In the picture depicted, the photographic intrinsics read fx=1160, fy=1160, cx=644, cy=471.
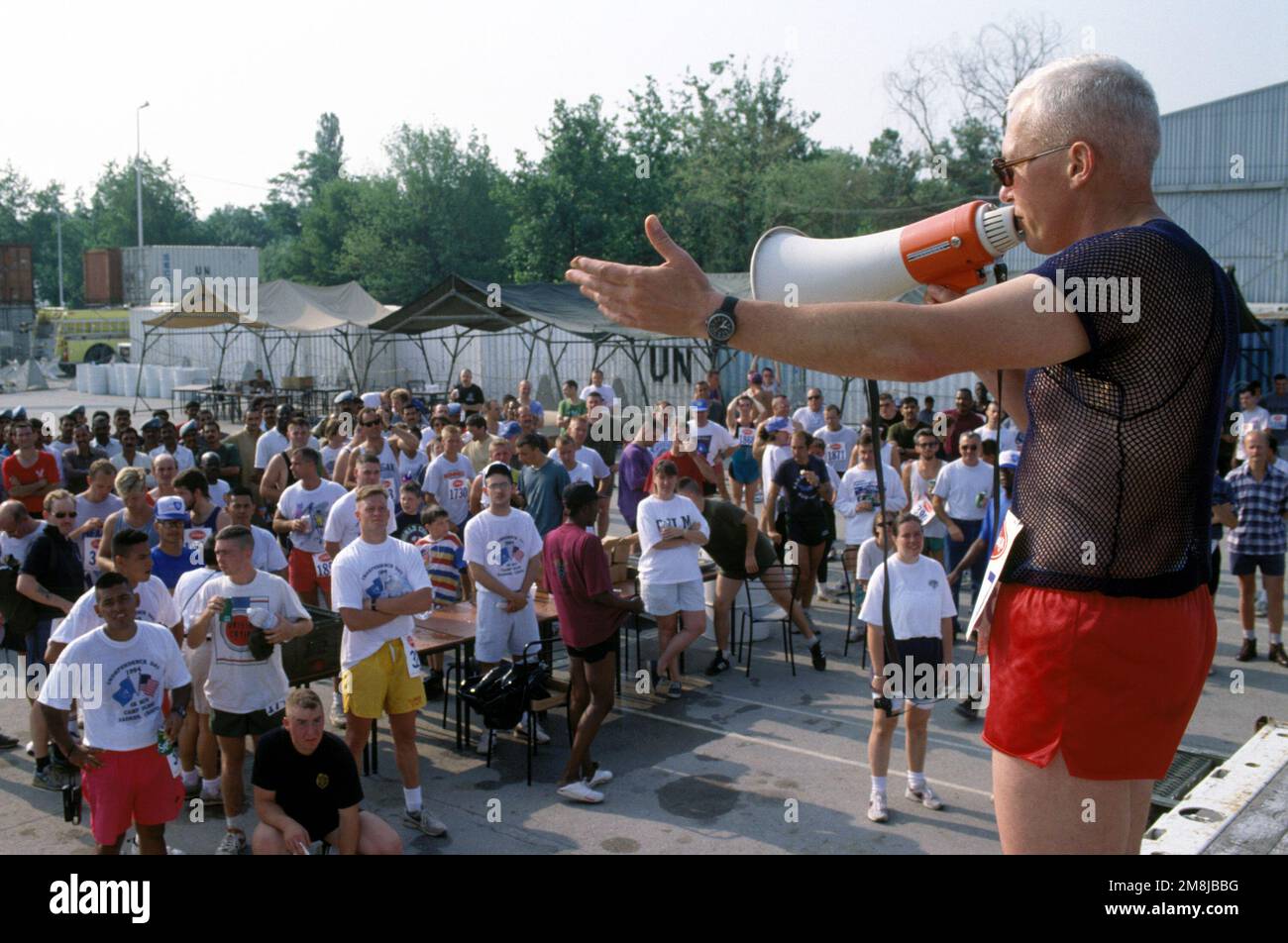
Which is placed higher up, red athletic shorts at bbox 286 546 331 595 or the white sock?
red athletic shorts at bbox 286 546 331 595

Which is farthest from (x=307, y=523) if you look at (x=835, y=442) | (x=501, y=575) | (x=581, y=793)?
(x=835, y=442)

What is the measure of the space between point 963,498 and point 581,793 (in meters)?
5.42

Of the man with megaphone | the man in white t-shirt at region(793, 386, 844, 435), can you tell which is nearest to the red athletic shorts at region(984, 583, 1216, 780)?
the man with megaphone

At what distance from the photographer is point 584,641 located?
25.0 feet

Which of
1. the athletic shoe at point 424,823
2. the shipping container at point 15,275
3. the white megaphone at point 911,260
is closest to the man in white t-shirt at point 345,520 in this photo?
the athletic shoe at point 424,823

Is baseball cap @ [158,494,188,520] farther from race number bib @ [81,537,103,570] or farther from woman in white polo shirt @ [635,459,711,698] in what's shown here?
woman in white polo shirt @ [635,459,711,698]

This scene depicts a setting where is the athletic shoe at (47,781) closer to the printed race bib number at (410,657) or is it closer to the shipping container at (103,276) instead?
the printed race bib number at (410,657)

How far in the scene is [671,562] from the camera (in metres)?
9.60

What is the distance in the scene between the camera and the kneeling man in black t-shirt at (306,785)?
5887 mm

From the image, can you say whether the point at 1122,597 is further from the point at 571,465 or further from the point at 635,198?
the point at 635,198

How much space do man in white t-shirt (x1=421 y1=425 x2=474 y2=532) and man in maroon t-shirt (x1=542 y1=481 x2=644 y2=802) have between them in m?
4.08

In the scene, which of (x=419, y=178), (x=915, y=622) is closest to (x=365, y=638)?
(x=915, y=622)

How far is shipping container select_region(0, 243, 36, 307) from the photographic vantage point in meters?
53.9

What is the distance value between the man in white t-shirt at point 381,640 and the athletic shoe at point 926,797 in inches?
117
